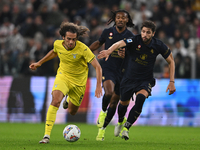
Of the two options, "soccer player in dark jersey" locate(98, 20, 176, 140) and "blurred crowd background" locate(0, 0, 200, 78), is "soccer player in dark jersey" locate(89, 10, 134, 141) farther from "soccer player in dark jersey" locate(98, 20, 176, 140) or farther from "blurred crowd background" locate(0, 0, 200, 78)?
"blurred crowd background" locate(0, 0, 200, 78)

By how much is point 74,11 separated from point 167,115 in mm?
6491

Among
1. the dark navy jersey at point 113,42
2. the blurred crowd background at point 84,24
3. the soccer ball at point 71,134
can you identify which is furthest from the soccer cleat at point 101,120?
the blurred crowd background at point 84,24

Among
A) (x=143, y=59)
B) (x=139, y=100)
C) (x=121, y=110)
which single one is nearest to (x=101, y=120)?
(x=121, y=110)

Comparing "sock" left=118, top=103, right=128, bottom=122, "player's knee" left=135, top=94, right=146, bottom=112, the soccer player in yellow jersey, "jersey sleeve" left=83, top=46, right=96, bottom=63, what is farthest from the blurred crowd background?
"jersey sleeve" left=83, top=46, right=96, bottom=63

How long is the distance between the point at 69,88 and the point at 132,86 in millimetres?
1266

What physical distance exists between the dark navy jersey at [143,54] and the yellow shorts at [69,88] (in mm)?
1114

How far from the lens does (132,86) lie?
24.9 ft

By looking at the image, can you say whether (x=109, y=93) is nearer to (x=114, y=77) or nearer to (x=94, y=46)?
(x=114, y=77)

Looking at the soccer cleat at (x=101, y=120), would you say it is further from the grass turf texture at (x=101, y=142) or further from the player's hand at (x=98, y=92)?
the player's hand at (x=98, y=92)

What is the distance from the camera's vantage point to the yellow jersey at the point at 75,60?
23.6 ft

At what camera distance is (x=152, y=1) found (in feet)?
54.6

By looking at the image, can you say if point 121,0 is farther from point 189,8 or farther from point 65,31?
point 65,31

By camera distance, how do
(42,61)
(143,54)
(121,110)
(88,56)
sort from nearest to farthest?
(88,56) → (42,61) → (143,54) → (121,110)

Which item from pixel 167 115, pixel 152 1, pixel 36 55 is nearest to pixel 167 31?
pixel 152 1
